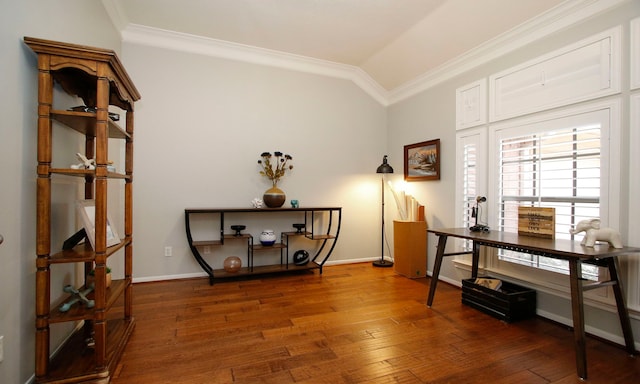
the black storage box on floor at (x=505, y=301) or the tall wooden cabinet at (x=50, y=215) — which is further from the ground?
the tall wooden cabinet at (x=50, y=215)

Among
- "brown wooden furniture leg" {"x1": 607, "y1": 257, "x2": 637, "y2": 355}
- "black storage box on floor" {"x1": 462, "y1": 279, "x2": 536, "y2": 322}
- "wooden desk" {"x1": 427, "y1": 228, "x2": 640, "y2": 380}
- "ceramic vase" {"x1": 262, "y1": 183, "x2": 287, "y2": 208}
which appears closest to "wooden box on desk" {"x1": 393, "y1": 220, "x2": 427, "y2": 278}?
"black storage box on floor" {"x1": 462, "y1": 279, "x2": 536, "y2": 322}

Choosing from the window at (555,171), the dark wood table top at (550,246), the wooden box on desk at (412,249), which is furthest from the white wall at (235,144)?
the dark wood table top at (550,246)

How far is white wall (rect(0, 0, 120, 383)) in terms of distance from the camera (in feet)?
4.88

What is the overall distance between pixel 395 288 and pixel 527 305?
1.26 m

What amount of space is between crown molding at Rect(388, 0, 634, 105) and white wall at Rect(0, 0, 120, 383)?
3.75 m

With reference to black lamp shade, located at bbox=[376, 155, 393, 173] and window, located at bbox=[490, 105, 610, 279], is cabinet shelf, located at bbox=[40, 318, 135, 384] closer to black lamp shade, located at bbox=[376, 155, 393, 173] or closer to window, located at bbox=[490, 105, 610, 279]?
window, located at bbox=[490, 105, 610, 279]

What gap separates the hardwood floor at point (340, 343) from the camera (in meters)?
1.84

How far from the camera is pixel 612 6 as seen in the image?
2281 mm

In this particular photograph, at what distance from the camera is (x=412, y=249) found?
395 centimetres

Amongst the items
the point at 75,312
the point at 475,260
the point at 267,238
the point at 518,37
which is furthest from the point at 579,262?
the point at 75,312

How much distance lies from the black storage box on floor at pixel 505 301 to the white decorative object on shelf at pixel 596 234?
2.53ft

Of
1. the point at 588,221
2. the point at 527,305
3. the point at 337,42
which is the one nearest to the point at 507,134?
the point at 588,221

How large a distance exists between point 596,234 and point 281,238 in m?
3.24

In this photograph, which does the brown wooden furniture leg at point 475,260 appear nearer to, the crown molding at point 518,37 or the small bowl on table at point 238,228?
the crown molding at point 518,37
